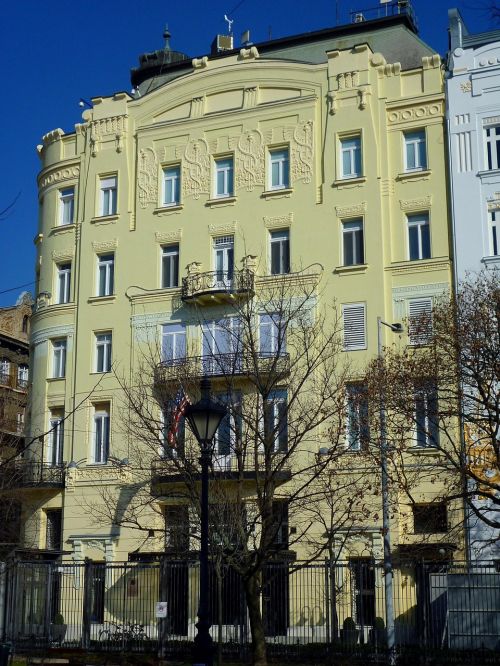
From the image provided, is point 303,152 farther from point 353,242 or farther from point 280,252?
point 353,242

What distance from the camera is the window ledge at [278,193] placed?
41094mm

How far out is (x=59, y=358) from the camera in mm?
44594

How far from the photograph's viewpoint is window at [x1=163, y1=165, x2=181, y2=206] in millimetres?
43781

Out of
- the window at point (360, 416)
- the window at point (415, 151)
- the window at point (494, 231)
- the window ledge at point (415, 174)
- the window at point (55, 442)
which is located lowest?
the window at point (360, 416)

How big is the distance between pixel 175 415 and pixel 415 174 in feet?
46.6

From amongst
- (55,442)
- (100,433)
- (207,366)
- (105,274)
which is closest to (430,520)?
(207,366)

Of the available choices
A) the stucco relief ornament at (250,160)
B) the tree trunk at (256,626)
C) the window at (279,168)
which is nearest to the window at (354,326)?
the window at (279,168)

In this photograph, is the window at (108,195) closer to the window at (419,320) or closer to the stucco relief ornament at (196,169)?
the stucco relief ornament at (196,169)

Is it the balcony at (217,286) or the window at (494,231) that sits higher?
the window at (494,231)

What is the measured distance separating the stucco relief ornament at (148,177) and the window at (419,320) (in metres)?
12.2

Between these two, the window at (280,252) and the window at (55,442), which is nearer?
the window at (280,252)

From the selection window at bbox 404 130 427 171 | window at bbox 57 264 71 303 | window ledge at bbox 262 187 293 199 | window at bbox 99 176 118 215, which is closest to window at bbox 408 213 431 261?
window at bbox 404 130 427 171

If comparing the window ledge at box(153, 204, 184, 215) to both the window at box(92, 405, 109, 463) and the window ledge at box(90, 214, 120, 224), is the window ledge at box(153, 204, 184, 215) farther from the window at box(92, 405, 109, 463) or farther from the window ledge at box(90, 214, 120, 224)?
the window at box(92, 405, 109, 463)

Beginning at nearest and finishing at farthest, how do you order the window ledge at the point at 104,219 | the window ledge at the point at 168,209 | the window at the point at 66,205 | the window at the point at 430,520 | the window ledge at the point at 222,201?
the window at the point at 430,520 → the window ledge at the point at 222,201 → the window ledge at the point at 168,209 → the window ledge at the point at 104,219 → the window at the point at 66,205
